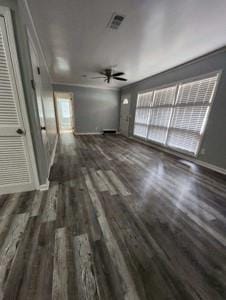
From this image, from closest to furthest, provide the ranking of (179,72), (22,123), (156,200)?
1. (22,123)
2. (156,200)
3. (179,72)

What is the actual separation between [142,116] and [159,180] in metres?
3.99

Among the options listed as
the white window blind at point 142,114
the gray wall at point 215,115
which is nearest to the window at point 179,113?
the white window blind at point 142,114

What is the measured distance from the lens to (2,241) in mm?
1327

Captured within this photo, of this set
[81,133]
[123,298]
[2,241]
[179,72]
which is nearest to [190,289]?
[123,298]

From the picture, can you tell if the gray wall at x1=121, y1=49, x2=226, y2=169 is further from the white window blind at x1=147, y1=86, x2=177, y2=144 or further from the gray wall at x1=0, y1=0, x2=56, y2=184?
the gray wall at x1=0, y1=0, x2=56, y2=184

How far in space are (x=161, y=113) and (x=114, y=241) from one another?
455 centimetres

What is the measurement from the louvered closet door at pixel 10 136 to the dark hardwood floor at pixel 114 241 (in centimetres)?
24

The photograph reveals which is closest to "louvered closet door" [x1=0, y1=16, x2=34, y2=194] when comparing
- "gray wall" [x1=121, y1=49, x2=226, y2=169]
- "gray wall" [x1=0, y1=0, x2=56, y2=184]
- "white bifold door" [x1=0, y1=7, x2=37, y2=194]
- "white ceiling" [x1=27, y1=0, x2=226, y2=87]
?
"white bifold door" [x1=0, y1=7, x2=37, y2=194]

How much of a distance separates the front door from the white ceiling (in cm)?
338

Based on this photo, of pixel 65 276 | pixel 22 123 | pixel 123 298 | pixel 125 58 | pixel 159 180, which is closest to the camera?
pixel 123 298

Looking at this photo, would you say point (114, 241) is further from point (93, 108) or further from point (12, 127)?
point (93, 108)

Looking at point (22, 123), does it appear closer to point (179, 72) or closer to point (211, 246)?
point (211, 246)

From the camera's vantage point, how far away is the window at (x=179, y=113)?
3420mm

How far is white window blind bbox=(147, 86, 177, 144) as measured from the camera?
4446 millimetres
